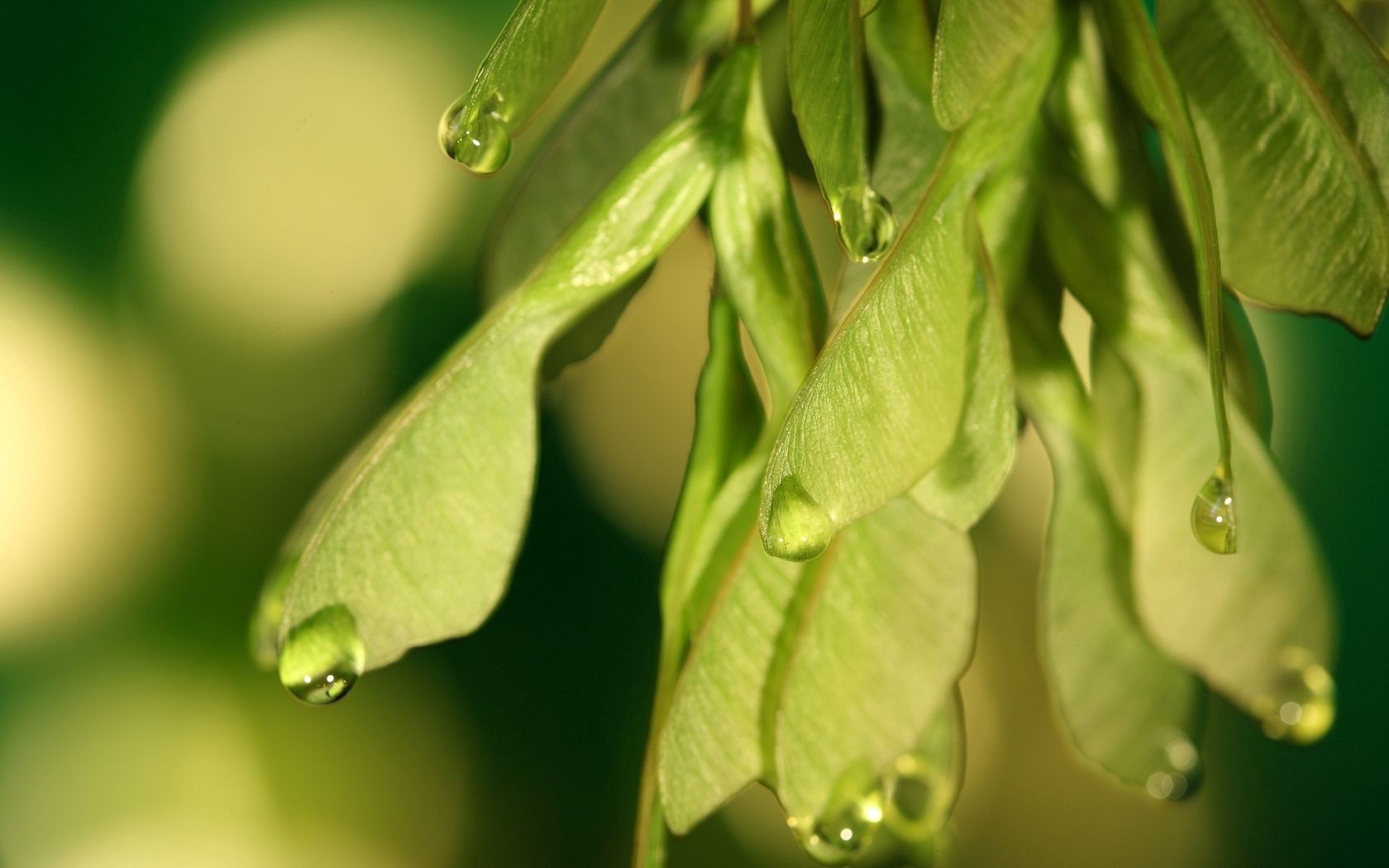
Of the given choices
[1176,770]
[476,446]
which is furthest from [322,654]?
[1176,770]

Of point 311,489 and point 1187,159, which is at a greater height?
point 1187,159

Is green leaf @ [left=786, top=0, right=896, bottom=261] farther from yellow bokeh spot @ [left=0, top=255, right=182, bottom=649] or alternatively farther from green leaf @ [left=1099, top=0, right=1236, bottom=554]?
yellow bokeh spot @ [left=0, top=255, right=182, bottom=649]

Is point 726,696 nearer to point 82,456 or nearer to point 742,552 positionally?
point 742,552

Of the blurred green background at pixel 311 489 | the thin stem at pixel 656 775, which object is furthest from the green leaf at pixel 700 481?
the blurred green background at pixel 311 489

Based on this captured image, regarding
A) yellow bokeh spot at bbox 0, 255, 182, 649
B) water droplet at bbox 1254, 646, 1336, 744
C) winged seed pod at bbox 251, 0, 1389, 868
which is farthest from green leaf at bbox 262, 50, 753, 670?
yellow bokeh spot at bbox 0, 255, 182, 649

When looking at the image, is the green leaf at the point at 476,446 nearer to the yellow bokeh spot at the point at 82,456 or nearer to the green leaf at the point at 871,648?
the green leaf at the point at 871,648

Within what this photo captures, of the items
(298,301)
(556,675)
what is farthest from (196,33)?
(556,675)

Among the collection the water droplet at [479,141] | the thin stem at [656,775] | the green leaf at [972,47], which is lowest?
the thin stem at [656,775]

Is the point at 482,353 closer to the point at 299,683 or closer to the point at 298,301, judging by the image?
the point at 299,683
